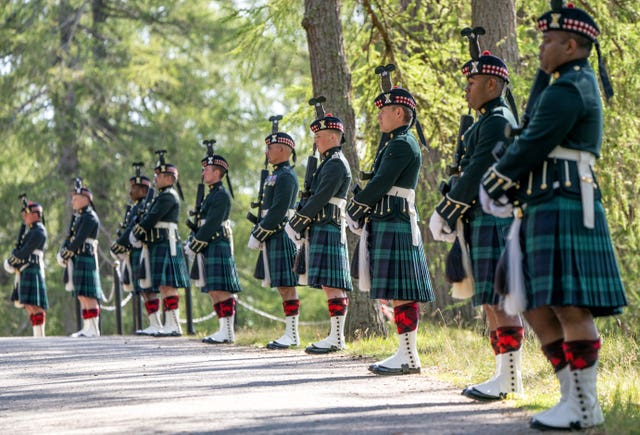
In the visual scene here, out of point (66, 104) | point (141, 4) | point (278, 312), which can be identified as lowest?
point (278, 312)

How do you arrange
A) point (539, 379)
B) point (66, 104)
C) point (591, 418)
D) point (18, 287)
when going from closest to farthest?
1. point (591, 418)
2. point (539, 379)
3. point (18, 287)
4. point (66, 104)

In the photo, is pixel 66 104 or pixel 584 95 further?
pixel 66 104

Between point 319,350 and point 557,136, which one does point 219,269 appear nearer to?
point 319,350

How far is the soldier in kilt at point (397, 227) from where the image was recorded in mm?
7543

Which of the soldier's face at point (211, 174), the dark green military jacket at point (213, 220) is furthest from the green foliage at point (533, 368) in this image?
the soldier's face at point (211, 174)

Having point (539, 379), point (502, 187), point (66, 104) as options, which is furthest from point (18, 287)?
point (502, 187)

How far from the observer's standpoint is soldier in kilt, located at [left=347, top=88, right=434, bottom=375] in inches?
297

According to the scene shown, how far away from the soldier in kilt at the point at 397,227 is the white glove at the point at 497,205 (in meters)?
A: 2.34

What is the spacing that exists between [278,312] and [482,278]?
21.6 metres

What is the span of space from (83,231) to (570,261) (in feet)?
34.2

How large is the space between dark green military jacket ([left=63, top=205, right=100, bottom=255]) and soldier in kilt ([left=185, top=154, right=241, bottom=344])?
3.05 metres

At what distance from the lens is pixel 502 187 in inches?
200

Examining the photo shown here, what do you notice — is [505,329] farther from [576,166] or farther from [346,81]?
[346,81]

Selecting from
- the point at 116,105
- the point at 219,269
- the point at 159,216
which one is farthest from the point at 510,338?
the point at 116,105
